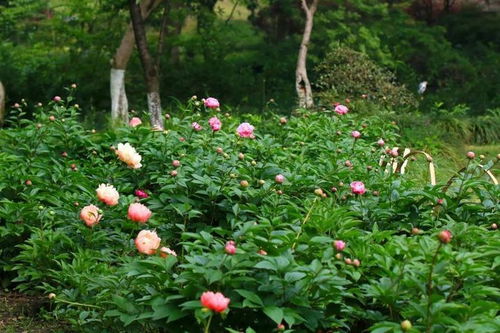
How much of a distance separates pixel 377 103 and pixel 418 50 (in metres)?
7.16

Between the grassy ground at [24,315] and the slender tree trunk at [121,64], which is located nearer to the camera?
the grassy ground at [24,315]

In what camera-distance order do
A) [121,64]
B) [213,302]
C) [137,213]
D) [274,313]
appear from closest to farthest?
[213,302] < [274,313] < [137,213] < [121,64]

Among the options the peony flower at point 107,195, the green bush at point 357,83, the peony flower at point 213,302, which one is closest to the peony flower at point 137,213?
the peony flower at point 107,195

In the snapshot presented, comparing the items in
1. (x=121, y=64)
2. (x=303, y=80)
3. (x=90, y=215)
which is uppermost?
(x=90, y=215)

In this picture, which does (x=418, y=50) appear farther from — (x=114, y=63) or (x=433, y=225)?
(x=433, y=225)

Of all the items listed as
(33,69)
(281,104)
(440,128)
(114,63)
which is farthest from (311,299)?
(33,69)

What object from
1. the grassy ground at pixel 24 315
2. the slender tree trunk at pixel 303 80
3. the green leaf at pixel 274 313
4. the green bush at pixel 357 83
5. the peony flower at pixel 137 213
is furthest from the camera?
the slender tree trunk at pixel 303 80

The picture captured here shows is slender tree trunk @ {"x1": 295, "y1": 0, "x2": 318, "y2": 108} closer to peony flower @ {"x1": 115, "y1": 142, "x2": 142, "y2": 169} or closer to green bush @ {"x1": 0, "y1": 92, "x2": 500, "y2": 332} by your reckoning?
green bush @ {"x1": 0, "y1": 92, "x2": 500, "y2": 332}

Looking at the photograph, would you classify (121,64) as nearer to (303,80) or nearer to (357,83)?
(303,80)

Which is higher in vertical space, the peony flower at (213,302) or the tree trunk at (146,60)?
the peony flower at (213,302)

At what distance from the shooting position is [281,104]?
1650 centimetres

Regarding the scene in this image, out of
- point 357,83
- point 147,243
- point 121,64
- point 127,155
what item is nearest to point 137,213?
point 147,243

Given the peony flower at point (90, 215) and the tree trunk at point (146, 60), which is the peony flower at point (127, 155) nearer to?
the peony flower at point (90, 215)

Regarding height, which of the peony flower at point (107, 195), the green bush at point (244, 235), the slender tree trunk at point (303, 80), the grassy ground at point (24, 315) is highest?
the peony flower at point (107, 195)
